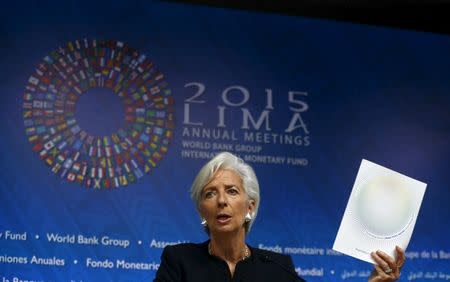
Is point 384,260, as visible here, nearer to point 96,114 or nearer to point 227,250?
point 227,250

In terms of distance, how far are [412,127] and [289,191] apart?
100cm

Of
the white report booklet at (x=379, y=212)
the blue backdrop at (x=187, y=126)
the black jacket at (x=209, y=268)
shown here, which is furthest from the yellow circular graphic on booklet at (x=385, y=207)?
the blue backdrop at (x=187, y=126)

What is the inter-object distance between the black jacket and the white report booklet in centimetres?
24

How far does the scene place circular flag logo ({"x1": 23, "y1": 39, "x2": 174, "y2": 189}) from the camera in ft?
12.4

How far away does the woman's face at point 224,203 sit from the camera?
199cm

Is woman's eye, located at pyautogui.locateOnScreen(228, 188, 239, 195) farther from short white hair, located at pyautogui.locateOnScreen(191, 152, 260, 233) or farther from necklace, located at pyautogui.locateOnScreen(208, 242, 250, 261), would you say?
necklace, located at pyautogui.locateOnScreen(208, 242, 250, 261)

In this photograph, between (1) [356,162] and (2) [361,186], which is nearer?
(2) [361,186]

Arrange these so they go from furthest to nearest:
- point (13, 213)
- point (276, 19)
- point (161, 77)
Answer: point (276, 19) < point (161, 77) < point (13, 213)

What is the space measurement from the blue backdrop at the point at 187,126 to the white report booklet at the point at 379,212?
2.09 m

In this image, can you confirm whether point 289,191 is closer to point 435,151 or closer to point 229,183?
point 435,151

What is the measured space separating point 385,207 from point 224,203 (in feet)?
1.58

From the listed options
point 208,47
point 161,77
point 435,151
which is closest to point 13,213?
point 161,77

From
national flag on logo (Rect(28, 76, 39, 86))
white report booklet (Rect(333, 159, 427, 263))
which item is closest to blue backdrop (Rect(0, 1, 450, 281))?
national flag on logo (Rect(28, 76, 39, 86))

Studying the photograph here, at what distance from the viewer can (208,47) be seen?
4125 mm
